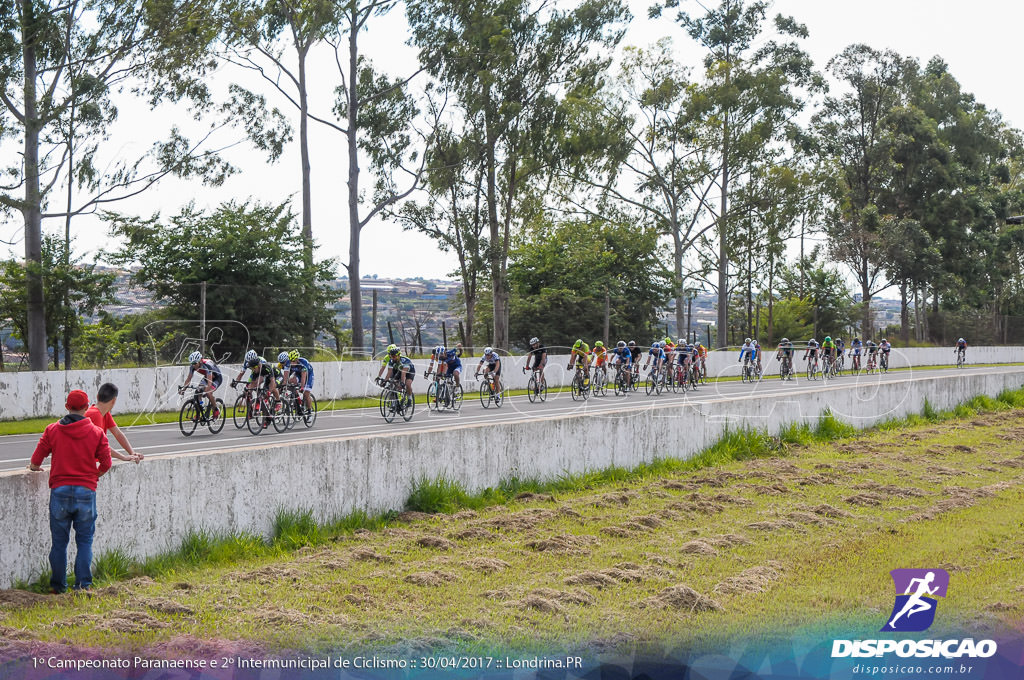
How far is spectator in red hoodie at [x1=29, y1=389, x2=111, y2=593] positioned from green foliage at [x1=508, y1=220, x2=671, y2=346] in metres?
36.8

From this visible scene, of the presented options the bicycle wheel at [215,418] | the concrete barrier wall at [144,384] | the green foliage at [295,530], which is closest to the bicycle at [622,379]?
the concrete barrier wall at [144,384]

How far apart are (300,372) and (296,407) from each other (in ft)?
2.22

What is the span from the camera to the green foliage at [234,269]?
97.6ft

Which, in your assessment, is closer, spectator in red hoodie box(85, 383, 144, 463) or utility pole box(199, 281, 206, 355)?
spectator in red hoodie box(85, 383, 144, 463)

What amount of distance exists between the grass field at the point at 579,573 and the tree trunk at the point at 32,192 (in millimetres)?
19848

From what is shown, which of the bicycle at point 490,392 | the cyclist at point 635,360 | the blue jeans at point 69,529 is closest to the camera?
the blue jeans at point 69,529

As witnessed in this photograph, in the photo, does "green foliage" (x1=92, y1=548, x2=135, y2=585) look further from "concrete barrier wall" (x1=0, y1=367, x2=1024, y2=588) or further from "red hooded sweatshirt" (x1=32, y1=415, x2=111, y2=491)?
"red hooded sweatshirt" (x1=32, y1=415, x2=111, y2=491)

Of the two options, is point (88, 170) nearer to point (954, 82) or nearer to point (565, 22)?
point (565, 22)

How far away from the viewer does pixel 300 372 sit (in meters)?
19.7

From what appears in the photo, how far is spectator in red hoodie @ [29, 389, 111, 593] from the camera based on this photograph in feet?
24.9

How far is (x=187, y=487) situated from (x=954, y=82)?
257 ft

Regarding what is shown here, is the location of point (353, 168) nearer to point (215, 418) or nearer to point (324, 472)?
point (215, 418)

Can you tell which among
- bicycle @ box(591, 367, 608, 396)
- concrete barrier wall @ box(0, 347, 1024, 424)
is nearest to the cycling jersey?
concrete barrier wall @ box(0, 347, 1024, 424)

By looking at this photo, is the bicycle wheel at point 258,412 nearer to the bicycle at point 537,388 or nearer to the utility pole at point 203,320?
the utility pole at point 203,320
